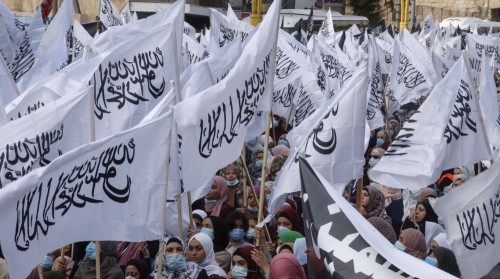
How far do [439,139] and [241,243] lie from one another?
1498mm

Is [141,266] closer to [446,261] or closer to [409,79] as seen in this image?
[446,261]

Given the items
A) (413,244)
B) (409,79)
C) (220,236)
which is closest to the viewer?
(413,244)

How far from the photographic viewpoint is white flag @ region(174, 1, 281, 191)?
28.3ft

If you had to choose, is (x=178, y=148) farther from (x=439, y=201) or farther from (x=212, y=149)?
(x=439, y=201)

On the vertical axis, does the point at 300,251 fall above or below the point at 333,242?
below

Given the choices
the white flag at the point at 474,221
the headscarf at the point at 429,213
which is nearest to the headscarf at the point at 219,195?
the headscarf at the point at 429,213

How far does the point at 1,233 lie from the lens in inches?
246

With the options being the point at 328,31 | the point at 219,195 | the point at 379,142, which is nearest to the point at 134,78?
the point at 219,195

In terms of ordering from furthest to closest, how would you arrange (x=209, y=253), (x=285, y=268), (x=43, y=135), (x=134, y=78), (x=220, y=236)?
(x=134, y=78)
(x=220, y=236)
(x=209, y=253)
(x=43, y=135)
(x=285, y=268)

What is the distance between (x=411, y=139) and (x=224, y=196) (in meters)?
2.17

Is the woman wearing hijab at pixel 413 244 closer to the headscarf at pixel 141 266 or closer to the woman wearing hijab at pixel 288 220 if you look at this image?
the woman wearing hijab at pixel 288 220

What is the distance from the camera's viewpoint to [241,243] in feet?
30.2

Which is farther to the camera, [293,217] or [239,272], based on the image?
[293,217]

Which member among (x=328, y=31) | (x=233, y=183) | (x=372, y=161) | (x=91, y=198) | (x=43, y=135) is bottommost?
(x=328, y=31)
